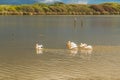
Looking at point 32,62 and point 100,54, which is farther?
point 100,54

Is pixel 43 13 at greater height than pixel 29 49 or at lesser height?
lesser

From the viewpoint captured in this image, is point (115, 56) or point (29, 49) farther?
point (29, 49)

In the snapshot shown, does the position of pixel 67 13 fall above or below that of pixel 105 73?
below

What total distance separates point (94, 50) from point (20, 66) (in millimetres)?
10176

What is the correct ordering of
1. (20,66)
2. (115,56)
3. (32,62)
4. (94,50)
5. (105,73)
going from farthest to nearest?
(94,50), (115,56), (32,62), (20,66), (105,73)

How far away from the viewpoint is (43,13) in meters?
192

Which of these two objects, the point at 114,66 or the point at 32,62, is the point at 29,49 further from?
the point at 114,66

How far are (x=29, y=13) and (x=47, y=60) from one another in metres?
160

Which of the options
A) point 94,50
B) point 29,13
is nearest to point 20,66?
point 94,50

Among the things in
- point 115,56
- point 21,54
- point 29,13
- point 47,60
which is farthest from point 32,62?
point 29,13

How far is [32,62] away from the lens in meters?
27.9

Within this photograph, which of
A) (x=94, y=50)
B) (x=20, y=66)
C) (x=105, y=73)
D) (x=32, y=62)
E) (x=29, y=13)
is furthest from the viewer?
(x=29, y=13)

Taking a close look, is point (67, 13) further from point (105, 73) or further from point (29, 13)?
point (105, 73)

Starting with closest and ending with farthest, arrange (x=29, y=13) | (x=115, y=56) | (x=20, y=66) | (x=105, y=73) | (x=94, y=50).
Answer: (x=105, y=73) < (x=20, y=66) < (x=115, y=56) < (x=94, y=50) < (x=29, y=13)
